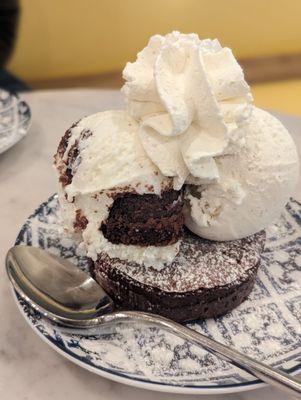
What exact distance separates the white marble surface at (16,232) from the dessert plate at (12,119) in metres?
0.06

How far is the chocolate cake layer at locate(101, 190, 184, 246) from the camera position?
94 cm

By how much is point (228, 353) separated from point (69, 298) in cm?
34

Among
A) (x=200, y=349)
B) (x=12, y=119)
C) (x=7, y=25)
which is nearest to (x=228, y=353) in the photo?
(x=200, y=349)

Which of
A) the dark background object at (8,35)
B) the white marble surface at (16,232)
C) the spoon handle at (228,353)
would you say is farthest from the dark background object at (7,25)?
the spoon handle at (228,353)

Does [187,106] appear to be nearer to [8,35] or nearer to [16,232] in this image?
[16,232]

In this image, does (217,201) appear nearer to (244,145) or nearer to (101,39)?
(244,145)

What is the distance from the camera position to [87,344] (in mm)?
925

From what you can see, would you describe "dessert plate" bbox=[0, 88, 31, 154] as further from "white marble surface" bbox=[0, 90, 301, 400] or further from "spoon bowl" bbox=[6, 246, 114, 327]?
"spoon bowl" bbox=[6, 246, 114, 327]

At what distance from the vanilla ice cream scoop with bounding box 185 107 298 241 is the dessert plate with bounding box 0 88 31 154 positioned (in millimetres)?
781

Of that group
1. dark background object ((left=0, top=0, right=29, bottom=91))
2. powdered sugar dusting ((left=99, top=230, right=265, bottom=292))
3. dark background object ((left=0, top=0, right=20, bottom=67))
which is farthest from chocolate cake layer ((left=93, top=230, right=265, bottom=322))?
dark background object ((left=0, top=0, right=20, bottom=67))

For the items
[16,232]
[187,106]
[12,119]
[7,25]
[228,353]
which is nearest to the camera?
[228,353]

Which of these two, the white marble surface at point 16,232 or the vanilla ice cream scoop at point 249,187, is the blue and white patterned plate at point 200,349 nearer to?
the white marble surface at point 16,232

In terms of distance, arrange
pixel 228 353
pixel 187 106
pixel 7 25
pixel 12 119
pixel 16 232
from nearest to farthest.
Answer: pixel 228 353, pixel 187 106, pixel 16 232, pixel 12 119, pixel 7 25

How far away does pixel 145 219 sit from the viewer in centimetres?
96
